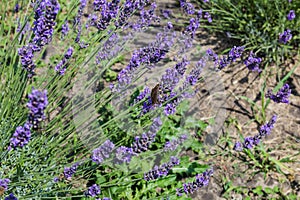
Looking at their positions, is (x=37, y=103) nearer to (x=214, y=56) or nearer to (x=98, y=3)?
(x=98, y=3)

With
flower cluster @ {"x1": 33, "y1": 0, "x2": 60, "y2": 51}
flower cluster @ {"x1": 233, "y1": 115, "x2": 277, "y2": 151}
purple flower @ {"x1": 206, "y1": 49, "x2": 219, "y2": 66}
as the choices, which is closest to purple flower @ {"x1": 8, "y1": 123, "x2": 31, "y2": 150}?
flower cluster @ {"x1": 33, "y1": 0, "x2": 60, "y2": 51}

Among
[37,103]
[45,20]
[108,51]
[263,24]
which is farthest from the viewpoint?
[263,24]

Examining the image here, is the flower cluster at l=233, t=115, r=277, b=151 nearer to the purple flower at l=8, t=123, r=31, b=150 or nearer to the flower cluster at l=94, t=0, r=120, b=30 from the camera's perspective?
the flower cluster at l=94, t=0, r=120, b=30

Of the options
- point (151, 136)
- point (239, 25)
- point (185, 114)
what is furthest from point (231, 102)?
point (151, 136)

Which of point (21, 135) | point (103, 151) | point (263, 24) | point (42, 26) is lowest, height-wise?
point (103, 151)

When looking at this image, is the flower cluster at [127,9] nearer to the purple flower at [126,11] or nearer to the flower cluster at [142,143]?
the purple flower at [126,11]

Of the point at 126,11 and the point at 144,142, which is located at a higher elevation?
the point at 126,11

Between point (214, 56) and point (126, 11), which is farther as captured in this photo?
point (214, 56)

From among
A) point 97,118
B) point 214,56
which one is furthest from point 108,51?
point 214,56

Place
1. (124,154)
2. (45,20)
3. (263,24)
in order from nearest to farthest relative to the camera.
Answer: (45,20), (124,154), (263,24)
